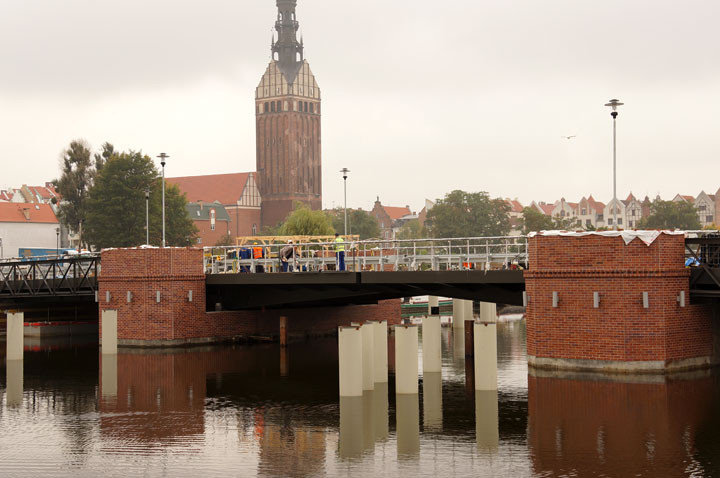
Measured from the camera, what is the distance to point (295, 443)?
A: 25.1 meters

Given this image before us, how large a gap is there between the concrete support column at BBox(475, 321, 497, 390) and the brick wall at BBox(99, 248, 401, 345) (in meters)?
20.6

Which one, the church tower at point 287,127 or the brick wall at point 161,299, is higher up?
the church tower at point 287,127

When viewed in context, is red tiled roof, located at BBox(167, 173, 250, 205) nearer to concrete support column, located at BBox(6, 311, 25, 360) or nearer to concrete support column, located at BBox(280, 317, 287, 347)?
concrete support column, located at BBox(280, 317, 287, 347)

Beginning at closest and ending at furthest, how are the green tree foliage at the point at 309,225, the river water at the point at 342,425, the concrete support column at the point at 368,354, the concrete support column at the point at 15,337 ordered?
the river water at the point at 342,425 < the concrete support column at the point at 368,354 < the concrete support column at the point at 15,337 < the green tree foliage at the point at 309,225

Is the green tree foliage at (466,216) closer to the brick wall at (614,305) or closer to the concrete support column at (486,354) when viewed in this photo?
the brick wall at (614,305)

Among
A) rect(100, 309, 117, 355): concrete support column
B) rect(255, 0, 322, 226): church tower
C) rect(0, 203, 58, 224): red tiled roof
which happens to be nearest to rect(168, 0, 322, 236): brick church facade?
rect(255, 0, 322, 226): church tower

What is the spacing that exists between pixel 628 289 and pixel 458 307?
28005 mm

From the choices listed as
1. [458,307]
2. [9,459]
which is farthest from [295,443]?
[458,307]

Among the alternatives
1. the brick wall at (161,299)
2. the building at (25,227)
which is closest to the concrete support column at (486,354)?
the brick wall at (161,299)

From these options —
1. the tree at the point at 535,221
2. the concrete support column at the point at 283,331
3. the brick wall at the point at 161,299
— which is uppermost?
the tree at the point at 535,221

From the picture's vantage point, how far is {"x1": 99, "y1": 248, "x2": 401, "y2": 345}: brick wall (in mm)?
49094

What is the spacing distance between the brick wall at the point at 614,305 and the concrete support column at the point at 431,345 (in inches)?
135

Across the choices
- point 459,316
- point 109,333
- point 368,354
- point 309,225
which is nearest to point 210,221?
point 309,225

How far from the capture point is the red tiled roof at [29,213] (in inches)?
5443
